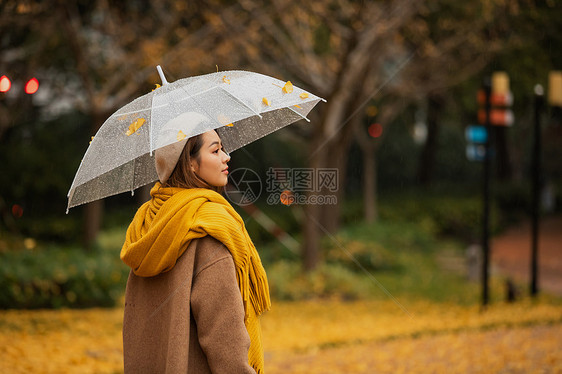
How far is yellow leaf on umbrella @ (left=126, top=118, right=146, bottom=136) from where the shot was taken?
264 cm

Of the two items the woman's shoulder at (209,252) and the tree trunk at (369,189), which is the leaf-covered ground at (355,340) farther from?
the tree trunk at (369,189)

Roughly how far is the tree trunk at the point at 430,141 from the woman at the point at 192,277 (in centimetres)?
2244

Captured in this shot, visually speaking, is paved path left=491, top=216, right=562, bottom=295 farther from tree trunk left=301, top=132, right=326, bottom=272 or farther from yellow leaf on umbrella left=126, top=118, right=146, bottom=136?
yellow leaf on umbrella left=126, top=118, right=146, bottom=136

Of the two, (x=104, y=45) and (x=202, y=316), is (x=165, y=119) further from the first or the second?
(x=104, y=45)

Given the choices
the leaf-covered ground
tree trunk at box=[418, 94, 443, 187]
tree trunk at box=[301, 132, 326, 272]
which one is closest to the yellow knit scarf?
the leaf-covered ground

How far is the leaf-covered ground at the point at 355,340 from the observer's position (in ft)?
21.7

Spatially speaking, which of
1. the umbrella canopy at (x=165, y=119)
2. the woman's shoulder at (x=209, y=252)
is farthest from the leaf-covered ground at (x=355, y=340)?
the woman's shoulder at (x=209, y=252)

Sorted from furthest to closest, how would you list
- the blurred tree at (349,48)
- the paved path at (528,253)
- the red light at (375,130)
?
the red light at (375,130)
the paved path at (528,253)
the blurred tree at (349,48)

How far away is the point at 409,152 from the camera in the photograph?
28359 mm

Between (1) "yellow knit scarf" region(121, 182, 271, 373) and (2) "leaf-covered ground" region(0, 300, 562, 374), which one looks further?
(2) "leaf-covered ground" region(0, 300, 562, 374)

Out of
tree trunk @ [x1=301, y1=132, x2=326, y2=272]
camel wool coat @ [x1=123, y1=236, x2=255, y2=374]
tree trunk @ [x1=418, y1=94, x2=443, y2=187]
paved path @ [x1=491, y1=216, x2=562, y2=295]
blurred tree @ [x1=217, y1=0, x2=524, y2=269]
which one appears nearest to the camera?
camel wool coat @ [x1=123, y1=236, x2=255, y2=374]

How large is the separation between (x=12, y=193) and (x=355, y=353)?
13965 mm

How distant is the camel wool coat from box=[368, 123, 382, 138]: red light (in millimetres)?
20084

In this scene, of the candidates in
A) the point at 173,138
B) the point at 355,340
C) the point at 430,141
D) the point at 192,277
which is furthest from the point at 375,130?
the point at 192,277
